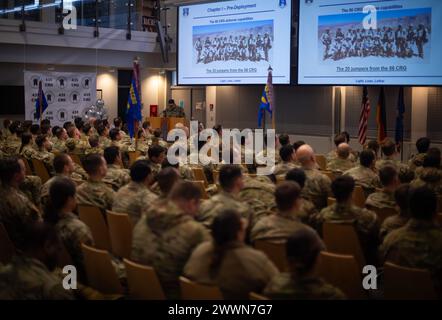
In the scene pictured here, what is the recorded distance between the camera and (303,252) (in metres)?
3.05

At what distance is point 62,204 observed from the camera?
4.50 metres

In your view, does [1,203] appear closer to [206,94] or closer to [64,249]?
[64,249]

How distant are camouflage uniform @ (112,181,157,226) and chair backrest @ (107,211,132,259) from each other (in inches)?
10.8

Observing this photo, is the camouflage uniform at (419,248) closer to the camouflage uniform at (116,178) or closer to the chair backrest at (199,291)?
the chair backrest at (199,291)

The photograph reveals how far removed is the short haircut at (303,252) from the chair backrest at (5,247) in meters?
2.80

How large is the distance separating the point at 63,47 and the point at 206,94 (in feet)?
14.6

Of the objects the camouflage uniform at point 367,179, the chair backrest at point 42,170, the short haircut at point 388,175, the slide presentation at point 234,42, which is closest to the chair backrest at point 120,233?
→ the short haircut at point 388,175

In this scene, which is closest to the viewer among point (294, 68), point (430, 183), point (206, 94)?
point (430, 183)

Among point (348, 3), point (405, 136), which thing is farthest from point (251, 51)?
point (405, 136)

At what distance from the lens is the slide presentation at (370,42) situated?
12.1 meters

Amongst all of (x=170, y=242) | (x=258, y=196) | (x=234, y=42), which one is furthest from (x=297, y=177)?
(x=234, y=42)

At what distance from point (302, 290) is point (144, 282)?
1035mm

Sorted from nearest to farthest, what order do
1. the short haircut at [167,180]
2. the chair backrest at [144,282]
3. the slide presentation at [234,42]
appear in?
the chair backrest at [144,282], the short haircut at [167,180], the slide presentation at [234,42]

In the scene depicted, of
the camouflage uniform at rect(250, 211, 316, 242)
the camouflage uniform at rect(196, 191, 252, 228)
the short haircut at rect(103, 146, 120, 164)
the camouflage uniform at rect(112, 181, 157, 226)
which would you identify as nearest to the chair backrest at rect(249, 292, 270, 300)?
the camouflage uniform at rect(250, 211, 316, 242)
